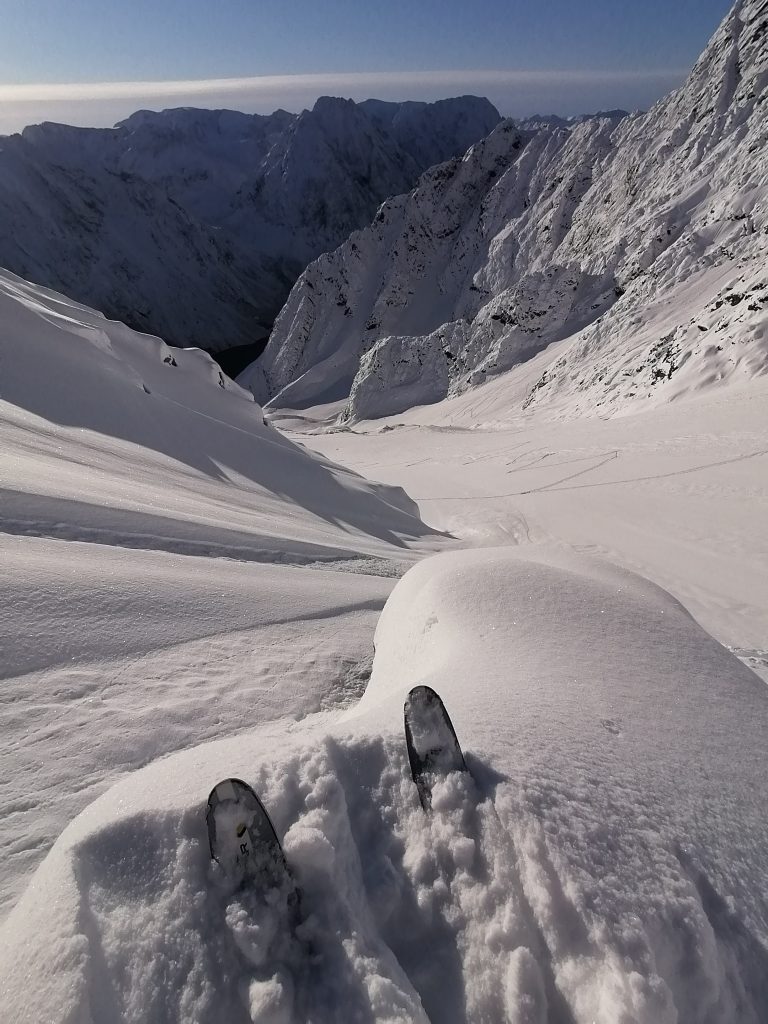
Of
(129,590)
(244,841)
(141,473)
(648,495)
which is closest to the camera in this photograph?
(244,841)

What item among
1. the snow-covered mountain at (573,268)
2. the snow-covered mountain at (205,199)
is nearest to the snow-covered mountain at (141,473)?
the snow-covered mountain at (573,268)

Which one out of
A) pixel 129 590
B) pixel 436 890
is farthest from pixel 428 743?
pixel 129 590

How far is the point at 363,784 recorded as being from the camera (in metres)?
1.84

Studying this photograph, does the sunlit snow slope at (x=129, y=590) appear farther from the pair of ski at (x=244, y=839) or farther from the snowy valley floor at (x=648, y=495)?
the snowy valley floor at (x=648, y=495)

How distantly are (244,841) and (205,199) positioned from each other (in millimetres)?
180480

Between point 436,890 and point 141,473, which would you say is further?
point 141,473

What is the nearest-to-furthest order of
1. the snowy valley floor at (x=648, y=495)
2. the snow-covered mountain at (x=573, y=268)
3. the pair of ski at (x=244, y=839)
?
the pair of ski at (x=244, y=839), the snowy valley floor at (x=648, y=495), the snow-covered mountain at (x=573, y=268)

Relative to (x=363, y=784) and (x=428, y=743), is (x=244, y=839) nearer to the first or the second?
(x=363, y=784)

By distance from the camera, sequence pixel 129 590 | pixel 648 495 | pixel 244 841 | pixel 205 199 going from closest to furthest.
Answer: pixel 244 841, pixel 129 590, pixel 648 495, pixel 205 199

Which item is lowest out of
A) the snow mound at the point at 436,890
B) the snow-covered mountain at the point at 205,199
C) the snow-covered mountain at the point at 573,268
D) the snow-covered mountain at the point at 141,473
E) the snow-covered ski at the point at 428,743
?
the snow mound at the point at 436,890

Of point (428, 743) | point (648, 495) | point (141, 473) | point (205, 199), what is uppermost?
point (205, 199)

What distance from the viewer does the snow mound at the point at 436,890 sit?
1377mm

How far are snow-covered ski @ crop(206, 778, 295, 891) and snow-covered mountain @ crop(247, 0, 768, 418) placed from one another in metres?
22.3

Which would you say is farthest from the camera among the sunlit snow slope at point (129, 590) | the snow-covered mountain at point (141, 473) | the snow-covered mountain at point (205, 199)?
the snow-covered mountain at point (205, 199)
